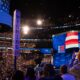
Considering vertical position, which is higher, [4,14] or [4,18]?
[4,14]

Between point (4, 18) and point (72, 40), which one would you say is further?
point (72, 40)

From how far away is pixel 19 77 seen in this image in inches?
174

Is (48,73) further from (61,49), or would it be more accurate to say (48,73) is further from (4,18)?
(61,49)

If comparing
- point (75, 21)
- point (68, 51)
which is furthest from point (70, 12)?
point (68, 51)

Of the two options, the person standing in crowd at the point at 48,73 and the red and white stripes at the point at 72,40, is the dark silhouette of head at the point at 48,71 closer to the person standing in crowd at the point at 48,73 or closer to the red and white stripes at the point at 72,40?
the person standing in crowd at the point at 48,73

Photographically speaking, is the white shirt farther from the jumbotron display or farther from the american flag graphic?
the american flag graphic

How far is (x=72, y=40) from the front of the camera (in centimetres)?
1577

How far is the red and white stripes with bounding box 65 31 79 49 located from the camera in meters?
15.8

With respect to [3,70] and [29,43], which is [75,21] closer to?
[29,43]

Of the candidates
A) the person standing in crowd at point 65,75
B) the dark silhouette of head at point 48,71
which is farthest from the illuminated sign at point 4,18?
the dark silhouette of head at point 48,71

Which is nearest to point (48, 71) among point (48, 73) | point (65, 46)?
point (48, 73)

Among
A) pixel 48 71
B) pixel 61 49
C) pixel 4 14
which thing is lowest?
pixel 48 71

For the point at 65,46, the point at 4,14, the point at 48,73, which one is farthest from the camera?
the point at 65,46

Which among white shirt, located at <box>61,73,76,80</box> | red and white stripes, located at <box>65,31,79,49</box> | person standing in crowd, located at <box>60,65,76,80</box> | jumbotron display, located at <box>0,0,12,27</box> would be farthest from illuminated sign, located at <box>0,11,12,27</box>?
white shirt, located at <box>61,73,76,80</box>
